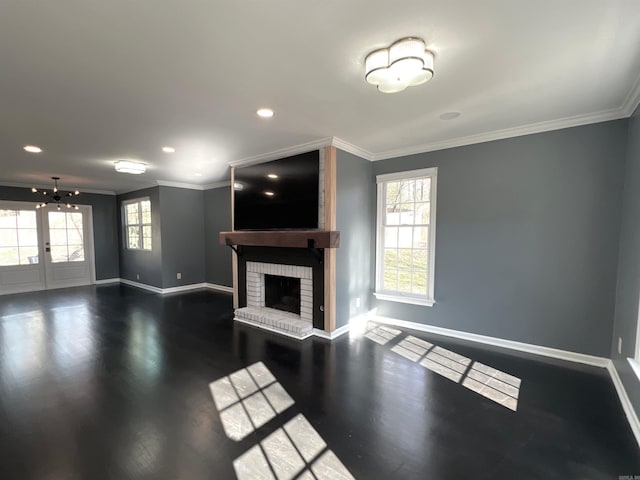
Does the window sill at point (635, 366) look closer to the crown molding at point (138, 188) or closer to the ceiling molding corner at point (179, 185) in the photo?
the ceiling molding corner at point (179, 185)

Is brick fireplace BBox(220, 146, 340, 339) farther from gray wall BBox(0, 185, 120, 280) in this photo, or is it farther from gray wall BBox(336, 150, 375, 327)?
gray wall BBox(0, 185, 120, 280)

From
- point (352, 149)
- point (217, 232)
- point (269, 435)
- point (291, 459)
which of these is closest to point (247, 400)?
point (269, 435)

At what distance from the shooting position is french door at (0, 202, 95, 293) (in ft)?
21.5

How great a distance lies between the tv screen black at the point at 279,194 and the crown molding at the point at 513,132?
1.22 m

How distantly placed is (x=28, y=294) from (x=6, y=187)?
2.43 meters

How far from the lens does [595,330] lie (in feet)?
9.85

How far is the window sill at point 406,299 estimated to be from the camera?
3.99m

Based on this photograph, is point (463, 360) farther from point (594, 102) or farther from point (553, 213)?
point (594, 102)

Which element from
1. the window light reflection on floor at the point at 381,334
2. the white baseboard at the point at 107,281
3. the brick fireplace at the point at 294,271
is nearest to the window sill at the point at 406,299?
the window light reflection on floor at the point at 381,334

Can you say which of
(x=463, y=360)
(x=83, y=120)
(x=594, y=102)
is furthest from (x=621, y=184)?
(x=83, y=120)

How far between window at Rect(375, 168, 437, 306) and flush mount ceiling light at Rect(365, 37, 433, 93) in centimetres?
219

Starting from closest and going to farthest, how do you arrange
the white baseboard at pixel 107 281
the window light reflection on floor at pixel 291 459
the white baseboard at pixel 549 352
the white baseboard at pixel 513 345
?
the window light reflection on floor at pixel 291 459 → the white baseboard at pixel 549 352 → the white baseboard at pixel 513 345 → the white baseboard at pixel 107 281

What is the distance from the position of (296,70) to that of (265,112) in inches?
31.7

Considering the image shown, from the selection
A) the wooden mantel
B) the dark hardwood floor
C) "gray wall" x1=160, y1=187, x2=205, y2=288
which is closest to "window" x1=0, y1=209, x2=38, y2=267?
"gray wall" x1=160, y1=187, x2=205, y2=288
